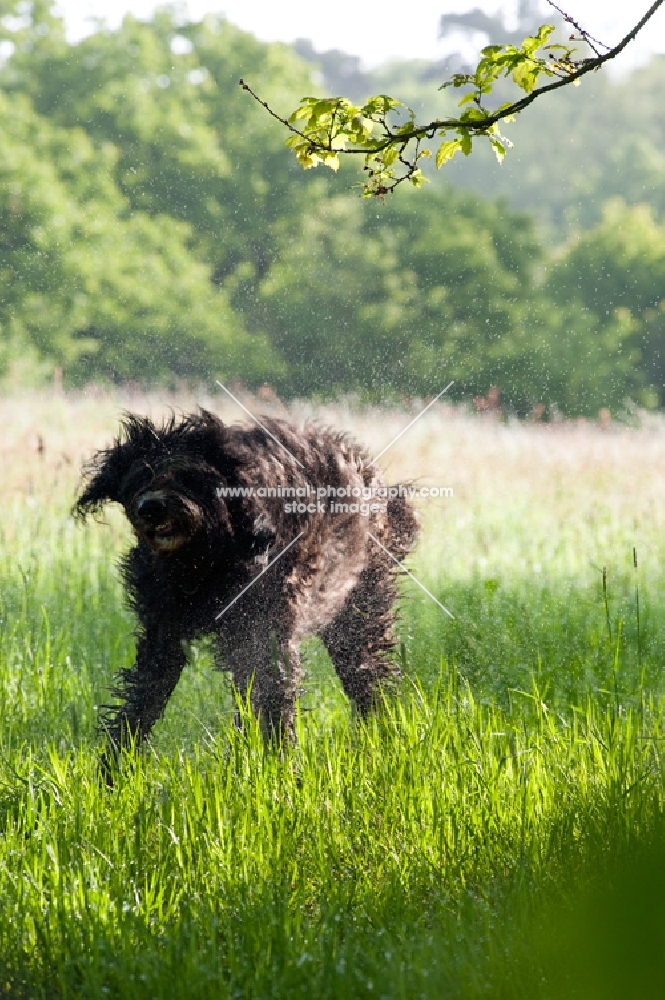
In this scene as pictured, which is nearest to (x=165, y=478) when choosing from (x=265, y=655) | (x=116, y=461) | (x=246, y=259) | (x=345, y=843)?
(x=116, y=461)

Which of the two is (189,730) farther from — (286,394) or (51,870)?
(286,394)

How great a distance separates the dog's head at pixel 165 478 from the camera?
143 inches

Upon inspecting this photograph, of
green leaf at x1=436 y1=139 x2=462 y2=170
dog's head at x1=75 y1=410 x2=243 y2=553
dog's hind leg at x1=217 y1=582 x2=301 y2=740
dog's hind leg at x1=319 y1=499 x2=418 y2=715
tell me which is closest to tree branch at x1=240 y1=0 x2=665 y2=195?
green leaf at x1=436 y1=139 x2=462 y2=170

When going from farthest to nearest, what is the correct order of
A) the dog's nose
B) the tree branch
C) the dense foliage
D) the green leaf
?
1. the dense foliage
2. the dog's nose
3. the green leaf
4. the tree branch

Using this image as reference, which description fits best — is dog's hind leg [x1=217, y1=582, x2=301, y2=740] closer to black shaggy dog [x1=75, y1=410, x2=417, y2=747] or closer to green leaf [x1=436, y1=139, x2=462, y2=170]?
black shaggy dog [x1=75, y1=410, x2=417, y2=747]

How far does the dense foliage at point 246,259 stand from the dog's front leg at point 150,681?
49.1 feet

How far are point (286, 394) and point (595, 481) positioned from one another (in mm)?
8613

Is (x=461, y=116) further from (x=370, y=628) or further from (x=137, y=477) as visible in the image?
(x=370, y=628)

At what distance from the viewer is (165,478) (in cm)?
369

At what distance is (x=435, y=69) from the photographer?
3438 cm

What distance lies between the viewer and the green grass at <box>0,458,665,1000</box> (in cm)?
238

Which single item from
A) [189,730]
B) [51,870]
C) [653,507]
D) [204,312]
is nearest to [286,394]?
[204,312]

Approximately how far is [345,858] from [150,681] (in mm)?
1227

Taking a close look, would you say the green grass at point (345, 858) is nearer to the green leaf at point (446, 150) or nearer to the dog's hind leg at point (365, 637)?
the dog's hind leg at point (365, 637)
